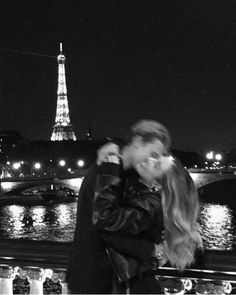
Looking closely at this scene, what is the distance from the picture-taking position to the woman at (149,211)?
1567mm

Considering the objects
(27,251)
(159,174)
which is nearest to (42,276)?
(27,251)

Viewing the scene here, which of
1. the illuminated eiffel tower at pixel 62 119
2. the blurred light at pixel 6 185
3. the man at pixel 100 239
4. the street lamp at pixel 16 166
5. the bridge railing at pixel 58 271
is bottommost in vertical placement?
the blurred light at pixel 6 185

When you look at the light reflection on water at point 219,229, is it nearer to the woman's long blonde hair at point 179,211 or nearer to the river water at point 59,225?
the river water at point 59,225

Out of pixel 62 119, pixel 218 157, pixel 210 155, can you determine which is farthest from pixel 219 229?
pixel 62 119

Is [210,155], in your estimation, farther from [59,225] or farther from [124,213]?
[124,213]

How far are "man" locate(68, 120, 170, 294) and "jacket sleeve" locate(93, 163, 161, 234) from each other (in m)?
0.03

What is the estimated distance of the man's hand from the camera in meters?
1.61

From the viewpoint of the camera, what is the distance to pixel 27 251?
234 cm

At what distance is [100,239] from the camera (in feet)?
5.31

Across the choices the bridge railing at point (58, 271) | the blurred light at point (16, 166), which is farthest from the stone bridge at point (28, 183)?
the bridge railing at point (58, 271)

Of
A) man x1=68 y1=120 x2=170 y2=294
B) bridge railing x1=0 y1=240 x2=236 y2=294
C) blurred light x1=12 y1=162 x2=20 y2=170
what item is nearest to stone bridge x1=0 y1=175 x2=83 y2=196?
blurred light x1=12 y1=162 x2=20 y2=170

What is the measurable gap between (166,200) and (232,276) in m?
0.47

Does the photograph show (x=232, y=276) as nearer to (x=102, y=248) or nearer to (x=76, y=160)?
(x=102, y=248)

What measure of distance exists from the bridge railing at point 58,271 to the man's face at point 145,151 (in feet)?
1.55
